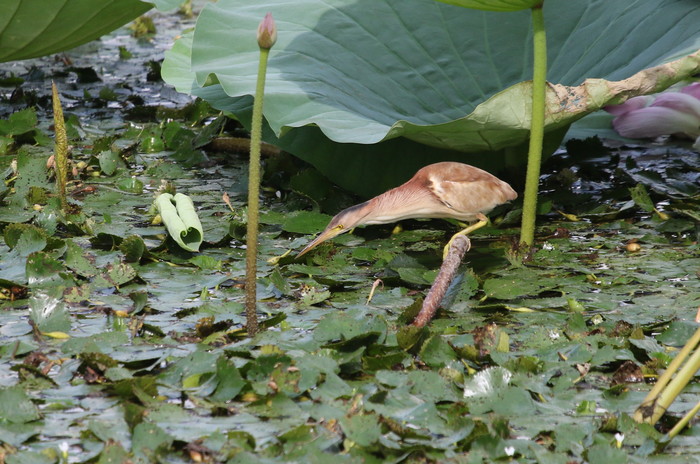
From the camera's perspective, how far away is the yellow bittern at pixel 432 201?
2.30m

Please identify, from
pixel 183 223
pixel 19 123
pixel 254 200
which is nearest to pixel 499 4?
pixel 254 200

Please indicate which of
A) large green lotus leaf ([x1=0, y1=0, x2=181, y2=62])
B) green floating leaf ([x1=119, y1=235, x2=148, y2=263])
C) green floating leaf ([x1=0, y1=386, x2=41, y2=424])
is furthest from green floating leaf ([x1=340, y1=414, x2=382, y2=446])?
large green lotus leaf ([x1=0, y1=0, x2=181, y2=62])

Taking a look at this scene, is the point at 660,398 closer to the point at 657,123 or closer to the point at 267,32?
the point at 267,32

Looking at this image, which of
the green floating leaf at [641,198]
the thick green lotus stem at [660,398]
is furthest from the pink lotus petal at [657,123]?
the thick green lotus stem at [660,398]

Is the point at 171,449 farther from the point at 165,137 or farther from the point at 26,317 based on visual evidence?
the point at 165,137

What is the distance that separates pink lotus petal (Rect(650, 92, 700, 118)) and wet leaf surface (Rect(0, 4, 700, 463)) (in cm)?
28

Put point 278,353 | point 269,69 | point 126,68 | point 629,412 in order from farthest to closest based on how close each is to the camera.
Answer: point 126,68, point 269,69, point 278,353, point 629,412

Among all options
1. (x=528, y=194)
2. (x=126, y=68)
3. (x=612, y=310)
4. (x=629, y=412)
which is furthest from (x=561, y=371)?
(x=126, y=68)

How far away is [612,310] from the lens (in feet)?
6.98

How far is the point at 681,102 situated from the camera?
Result: 343cm

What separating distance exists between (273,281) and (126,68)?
9.91 feet

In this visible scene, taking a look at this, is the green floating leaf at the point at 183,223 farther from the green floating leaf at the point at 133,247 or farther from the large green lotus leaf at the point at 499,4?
the large green lotus leaf at the point at 499,4

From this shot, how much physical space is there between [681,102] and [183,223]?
2.06 m

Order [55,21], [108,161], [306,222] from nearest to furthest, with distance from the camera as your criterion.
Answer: [306,222] < [108,161] < [55,21]
